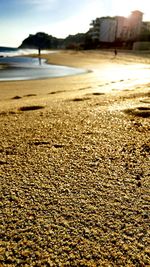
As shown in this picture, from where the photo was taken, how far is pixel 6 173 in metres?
1.79

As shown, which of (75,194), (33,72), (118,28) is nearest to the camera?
(75,194)

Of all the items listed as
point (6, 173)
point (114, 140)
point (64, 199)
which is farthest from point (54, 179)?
point (114, 140)

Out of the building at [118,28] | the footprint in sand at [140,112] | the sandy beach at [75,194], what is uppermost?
the building at [118,28]

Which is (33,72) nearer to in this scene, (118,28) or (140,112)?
(140,112)

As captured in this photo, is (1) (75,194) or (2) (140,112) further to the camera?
(2) (140,112)

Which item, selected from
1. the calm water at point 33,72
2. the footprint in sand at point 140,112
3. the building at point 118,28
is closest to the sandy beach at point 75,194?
the footprint in sand at point 140,112

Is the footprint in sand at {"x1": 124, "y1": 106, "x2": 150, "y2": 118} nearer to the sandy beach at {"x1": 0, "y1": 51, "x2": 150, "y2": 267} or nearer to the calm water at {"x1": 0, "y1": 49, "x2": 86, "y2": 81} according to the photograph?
the sandy beach at {"x1": 0, "y1": 51, "x2": 150, "y2": 267}

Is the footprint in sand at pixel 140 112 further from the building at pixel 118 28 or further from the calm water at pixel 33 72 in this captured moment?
the building at pixel 118 28

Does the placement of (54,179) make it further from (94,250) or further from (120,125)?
(120,125)

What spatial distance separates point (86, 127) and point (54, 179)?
114 cm

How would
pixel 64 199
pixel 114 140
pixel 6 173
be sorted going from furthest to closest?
pixel 114 140 → pixel 6 173 → pixel 64 199

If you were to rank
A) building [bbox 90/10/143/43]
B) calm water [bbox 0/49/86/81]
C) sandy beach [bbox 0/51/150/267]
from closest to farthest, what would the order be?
sandy beach [bbox 0/51/150/267] < calm water [bbox 0/49/86/81] < building [bbox 90/10/143/43]

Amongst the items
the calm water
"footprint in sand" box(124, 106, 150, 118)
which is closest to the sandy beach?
"footprint in sand" box(124, 106, 150, 118)

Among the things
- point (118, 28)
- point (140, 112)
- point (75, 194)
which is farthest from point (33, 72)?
point (118, 28)
